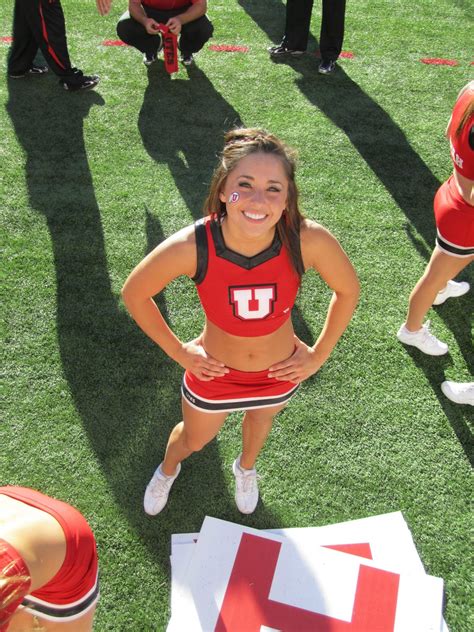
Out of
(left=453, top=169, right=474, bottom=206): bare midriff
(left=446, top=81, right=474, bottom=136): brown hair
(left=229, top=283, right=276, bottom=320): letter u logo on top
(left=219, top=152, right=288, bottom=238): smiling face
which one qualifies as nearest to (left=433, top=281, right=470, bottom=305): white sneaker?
(left=453, top=169, right=474, bottom=206): bare midriff

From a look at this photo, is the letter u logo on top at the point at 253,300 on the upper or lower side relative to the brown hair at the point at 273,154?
lower

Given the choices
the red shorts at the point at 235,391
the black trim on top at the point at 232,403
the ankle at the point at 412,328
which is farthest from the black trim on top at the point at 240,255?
the ankle at the point at 412,328

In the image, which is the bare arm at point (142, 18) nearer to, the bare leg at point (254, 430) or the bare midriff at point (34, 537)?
the bare leg at point (254, 430)

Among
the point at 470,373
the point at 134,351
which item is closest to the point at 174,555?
the point at 134,351

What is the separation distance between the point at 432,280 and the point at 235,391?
54.2 inches

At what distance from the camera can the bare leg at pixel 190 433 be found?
6.87 feet

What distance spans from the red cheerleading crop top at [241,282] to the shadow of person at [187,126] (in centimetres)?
214

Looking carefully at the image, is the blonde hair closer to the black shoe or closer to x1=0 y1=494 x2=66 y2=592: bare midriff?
x1=0 y1=494 x2=66 y2=592: bare midriff

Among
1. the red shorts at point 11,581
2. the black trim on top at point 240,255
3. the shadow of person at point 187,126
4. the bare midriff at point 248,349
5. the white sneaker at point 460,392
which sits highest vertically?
the black trim on top at point 240,255

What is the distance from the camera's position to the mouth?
1668mm

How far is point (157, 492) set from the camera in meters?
2.41

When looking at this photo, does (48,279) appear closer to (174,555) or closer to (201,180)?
(201,180)

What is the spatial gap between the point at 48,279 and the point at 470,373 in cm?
251

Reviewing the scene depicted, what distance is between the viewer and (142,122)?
4.76m
